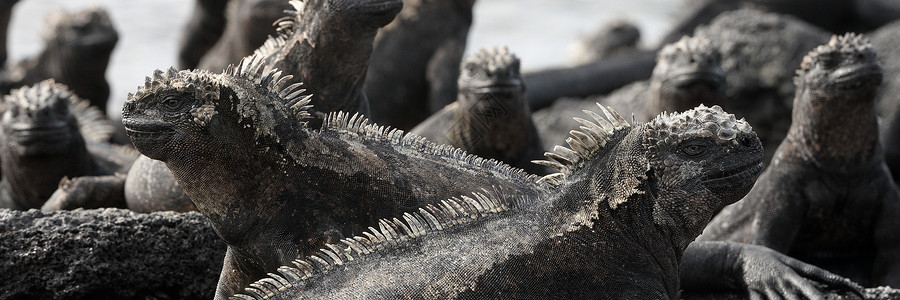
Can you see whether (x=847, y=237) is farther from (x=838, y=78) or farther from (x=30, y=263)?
(x=30, y=263)

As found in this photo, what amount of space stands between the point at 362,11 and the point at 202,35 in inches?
274

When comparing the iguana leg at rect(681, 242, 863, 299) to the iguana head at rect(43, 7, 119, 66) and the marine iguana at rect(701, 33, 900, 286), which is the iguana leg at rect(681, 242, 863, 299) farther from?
the iguana head at rect(43, 7, 119, 66)

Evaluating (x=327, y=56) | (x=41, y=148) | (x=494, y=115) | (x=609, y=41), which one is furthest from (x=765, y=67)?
(x=41, y=148)

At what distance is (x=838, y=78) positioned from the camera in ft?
17.2

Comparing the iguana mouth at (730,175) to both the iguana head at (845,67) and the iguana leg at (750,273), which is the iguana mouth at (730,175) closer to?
the iguana leg at (750,273)

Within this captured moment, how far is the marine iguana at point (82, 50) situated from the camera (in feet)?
31.4

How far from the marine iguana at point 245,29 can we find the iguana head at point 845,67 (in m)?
3.63

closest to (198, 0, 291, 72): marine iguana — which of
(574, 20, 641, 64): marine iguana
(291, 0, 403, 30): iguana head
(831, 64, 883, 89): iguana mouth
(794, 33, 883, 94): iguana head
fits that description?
(291, 0, 403, 30): iguana head

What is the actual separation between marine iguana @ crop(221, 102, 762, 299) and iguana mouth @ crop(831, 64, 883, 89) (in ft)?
6.08

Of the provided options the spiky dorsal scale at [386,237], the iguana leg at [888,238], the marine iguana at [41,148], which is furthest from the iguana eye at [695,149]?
the marine iguana at [41,148]

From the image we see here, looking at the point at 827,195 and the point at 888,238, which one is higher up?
the point at 827,195

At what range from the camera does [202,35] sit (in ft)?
36.6

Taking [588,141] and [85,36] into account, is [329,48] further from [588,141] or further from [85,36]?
[85,36]

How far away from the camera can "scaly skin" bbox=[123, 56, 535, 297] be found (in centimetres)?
372
